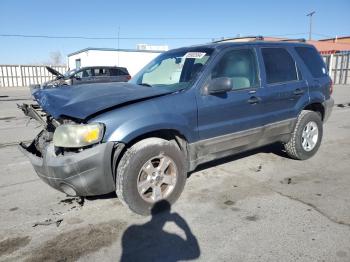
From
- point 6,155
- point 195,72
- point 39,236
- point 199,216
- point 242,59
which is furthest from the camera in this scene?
point 6,155

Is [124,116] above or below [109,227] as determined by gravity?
above

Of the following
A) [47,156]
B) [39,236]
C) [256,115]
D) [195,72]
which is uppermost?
[195,72]

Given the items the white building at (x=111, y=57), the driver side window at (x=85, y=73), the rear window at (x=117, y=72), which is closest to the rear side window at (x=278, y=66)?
the rear window at (x=117, y=72)

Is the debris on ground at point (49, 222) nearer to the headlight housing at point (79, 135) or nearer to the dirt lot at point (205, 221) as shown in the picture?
the dirt lot at point (205, 221)

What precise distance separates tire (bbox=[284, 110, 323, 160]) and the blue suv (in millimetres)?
18

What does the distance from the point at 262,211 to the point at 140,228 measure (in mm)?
1333

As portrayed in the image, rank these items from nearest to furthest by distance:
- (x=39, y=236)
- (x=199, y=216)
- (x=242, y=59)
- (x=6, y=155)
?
(x=39, y=236)
(x=199, y=216)
(x=242, y=59)
(x=6, y=155)

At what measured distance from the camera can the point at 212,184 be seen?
169 inches

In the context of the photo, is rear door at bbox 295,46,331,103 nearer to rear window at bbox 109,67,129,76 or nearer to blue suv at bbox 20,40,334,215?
blue suv at bbox 20,40,334,215

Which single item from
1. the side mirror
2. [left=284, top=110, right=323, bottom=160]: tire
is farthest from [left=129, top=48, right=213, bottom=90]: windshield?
[left=284, top=110, right=323, bottom=160]: tire

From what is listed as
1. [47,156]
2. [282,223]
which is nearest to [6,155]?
[47,156]

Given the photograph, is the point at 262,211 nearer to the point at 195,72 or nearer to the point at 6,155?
the point at 195,72

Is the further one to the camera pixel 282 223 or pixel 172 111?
pixel 172 111

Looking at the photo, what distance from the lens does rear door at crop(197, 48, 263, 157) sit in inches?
151
